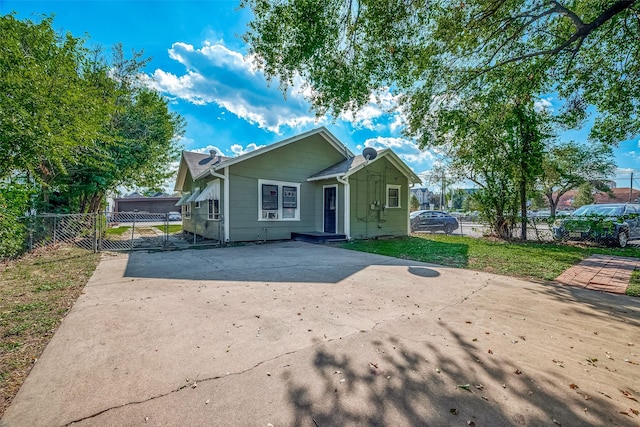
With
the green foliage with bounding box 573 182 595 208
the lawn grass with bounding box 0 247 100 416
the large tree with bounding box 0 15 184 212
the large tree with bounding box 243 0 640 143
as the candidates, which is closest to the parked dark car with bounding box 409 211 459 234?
the large tree with bounding box 243 0 640 143

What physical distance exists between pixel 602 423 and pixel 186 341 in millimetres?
3491

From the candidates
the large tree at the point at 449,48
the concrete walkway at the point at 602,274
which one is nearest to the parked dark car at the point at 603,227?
the concrete walkway at the point at 602,274

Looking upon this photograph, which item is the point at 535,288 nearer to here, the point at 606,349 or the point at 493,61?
the point at 606,349

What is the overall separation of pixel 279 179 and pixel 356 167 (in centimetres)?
326

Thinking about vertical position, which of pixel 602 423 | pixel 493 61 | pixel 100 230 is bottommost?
pixel 602 423

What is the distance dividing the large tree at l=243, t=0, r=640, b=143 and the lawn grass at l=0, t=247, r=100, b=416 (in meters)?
6.80

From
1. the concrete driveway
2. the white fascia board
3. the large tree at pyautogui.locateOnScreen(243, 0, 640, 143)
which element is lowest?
the concrete driveway

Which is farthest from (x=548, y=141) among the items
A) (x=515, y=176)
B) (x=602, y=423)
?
(x=602, y=423)

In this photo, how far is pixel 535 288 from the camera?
203 inches

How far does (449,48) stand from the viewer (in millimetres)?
8188

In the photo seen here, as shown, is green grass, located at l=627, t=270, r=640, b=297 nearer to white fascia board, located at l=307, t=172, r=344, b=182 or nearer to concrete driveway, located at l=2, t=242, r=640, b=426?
concrete driveway, located at l=2, t=242, r=640, b=426

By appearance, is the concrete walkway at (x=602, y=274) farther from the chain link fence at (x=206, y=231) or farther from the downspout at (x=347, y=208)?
the downspout at (x=347, y=208)

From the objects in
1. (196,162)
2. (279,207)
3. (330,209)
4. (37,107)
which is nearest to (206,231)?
(279,207)

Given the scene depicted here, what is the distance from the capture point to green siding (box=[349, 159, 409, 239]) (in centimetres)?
1221
